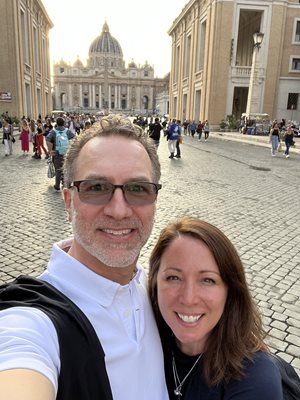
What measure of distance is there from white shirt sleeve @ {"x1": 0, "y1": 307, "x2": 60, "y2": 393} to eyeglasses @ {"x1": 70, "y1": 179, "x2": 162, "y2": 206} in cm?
50

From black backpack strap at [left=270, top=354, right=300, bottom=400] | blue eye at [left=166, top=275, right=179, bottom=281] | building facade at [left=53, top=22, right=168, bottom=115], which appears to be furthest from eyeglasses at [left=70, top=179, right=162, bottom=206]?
building facade at [left=53, top=22, right=168, bottom=115]

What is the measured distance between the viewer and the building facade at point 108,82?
5000 inches

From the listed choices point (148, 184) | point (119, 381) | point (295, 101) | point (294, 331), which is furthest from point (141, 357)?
point (295, 101)

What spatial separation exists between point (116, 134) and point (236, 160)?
1488 cm

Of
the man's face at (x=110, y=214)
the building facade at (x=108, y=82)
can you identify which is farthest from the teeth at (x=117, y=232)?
the building facade at (x=108, y=82)

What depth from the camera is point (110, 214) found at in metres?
1.43

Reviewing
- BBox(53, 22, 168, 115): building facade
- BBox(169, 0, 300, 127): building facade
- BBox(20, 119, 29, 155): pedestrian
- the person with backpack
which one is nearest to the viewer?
the person with backpack

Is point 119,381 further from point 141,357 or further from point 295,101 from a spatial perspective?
point 295,101

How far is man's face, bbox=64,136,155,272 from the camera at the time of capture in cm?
142

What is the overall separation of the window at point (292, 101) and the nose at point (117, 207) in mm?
39578

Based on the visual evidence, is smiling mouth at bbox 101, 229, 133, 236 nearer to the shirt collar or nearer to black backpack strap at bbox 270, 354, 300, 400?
the shirt collar

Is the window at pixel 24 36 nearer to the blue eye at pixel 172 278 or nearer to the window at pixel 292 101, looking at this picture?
the window at pixel 292 101

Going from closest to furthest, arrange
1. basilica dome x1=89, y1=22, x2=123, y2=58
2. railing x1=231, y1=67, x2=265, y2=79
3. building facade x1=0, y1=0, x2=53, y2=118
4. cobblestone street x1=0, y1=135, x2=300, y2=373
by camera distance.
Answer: cobblestone street x1=0, y1=135, x2=300, y2=373 < building facade x1=0, y1=0, x2=53, y2=118 < railing x1=231, y1=67, x2=265, y2=79 < basilica dome x1=89, y1=22, x2=123, y2=58

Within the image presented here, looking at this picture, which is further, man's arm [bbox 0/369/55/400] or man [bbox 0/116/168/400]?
man [bbox 0/116/168/400]
